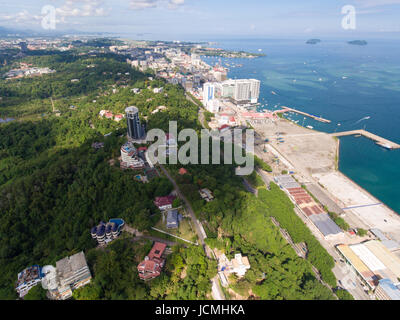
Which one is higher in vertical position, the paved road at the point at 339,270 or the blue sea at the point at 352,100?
the blue sea at the point at 352,100

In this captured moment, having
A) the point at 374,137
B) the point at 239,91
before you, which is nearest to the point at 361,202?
the point at 374,137

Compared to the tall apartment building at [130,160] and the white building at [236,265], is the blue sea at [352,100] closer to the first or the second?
the white building at [236,265]

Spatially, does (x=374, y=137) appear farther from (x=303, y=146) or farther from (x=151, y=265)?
(x=151, y=265)

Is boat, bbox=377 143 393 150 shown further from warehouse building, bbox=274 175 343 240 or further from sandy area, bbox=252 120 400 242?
warehouse building, bbox=274 175 343 240

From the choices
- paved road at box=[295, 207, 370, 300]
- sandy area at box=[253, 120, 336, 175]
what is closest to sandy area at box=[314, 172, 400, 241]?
sandy area at box=[253, 120, 336, 175]

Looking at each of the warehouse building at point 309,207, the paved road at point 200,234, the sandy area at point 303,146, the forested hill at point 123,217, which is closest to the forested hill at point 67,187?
the forested hill at point 123,217

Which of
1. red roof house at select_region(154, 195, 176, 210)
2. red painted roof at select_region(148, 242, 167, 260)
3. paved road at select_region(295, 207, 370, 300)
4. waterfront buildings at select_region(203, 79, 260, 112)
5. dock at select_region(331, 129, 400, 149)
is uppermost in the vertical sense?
waterfront buildings at select_region(203, 79, 260, 112)
